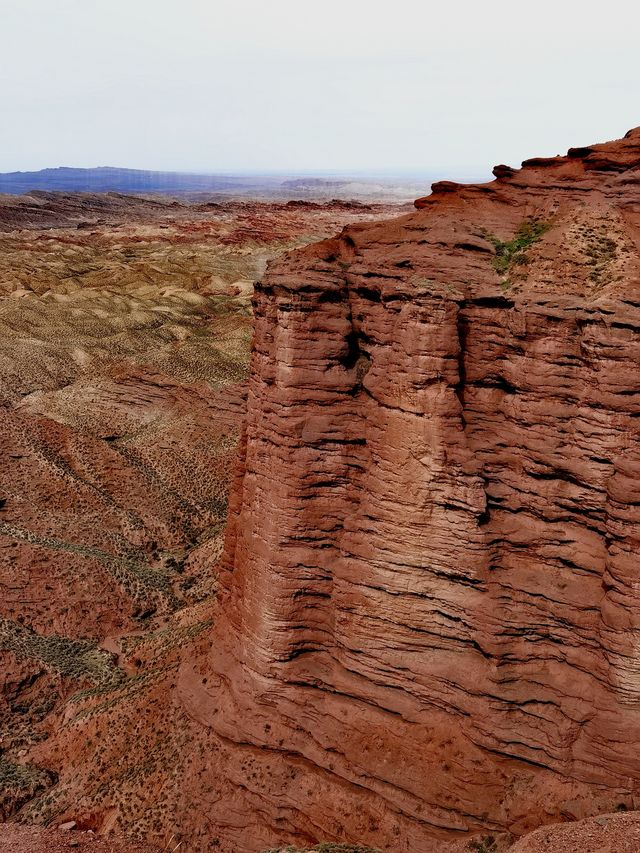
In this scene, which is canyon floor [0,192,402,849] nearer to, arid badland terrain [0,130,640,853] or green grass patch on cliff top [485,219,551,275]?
arid badland terrain [0,130,640,853]

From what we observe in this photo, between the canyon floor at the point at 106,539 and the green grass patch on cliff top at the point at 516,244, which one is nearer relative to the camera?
the green grass patch on cliff top at the point at 516,244

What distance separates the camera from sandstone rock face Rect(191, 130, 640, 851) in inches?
661

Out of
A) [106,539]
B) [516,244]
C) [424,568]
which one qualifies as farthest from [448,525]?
[106,539]

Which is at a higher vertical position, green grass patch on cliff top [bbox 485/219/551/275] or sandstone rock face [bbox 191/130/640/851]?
green grass patch on cliff top [bbox 485/219/551/275]

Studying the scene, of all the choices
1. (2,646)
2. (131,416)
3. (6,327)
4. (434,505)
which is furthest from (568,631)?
(6,327)

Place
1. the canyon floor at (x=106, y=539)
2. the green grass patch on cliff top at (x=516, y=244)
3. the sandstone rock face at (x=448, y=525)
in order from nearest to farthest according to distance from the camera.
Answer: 1. the sandstone rock face at (x=448, y=525)
2. the green grass patch on cliff top at (x=516, y=244)
3. the canyon floor at (x=106, y=539)

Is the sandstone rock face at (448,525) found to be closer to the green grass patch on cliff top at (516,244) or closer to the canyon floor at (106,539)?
the green grass patch on cliff top at (516,244)

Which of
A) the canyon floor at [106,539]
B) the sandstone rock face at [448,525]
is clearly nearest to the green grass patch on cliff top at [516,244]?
the sandstone rock face at [448,525]

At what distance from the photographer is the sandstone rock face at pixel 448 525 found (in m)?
16.8

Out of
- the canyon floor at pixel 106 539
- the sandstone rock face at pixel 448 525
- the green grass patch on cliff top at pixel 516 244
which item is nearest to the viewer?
the sandstone rock face at pixel 448 525

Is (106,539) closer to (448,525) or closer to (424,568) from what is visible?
(424,568)

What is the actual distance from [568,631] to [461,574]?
290 cm

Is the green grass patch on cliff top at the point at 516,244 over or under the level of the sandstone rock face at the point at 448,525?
over

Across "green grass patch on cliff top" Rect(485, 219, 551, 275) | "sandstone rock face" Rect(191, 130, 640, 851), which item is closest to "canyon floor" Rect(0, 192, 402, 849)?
"sandstone rock face" Rect(191, 130, 640, 851)
